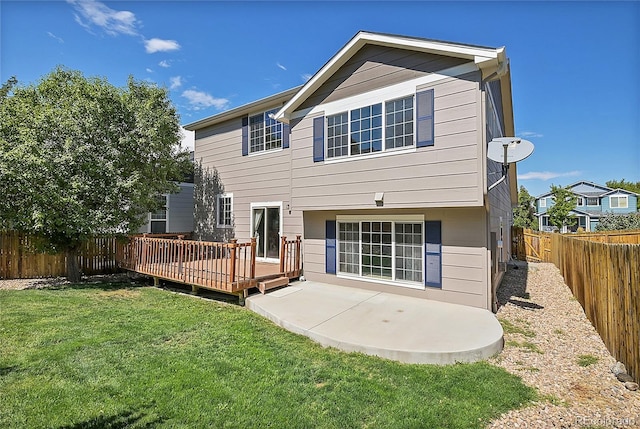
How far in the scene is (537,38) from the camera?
31.1ft

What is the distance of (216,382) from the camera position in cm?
365

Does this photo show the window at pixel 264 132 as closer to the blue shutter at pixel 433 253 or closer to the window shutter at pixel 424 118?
the window shutter at pixel 424 118

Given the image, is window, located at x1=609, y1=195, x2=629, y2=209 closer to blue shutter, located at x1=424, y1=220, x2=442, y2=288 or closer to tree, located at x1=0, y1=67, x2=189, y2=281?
blue shutter, located at x1=424, y1=220, x2=442, y2=288

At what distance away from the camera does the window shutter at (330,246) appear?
887 cm

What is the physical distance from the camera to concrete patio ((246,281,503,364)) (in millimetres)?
4473

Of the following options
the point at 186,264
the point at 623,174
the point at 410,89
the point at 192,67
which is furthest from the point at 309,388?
the point at 623,174

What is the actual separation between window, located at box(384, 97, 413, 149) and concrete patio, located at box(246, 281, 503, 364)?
382cm

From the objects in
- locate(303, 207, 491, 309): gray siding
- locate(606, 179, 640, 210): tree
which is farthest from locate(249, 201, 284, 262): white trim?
locate(606, 179, 640, 210): tree

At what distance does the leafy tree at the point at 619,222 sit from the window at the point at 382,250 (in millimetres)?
31074

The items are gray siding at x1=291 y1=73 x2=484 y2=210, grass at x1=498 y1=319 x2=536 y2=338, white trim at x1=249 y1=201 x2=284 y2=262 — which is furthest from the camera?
white trim at x1=249 y1=201 x2=284 y2=262

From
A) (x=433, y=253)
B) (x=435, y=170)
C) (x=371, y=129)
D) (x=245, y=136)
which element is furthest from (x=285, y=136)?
(x=433, y=253)

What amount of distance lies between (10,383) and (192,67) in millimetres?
13136

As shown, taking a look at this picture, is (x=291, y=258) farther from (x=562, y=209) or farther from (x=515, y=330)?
(x=562, y=209)

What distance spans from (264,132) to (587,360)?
10.6 meters
